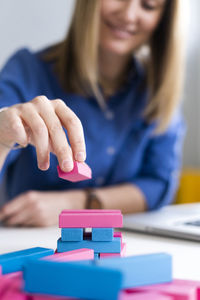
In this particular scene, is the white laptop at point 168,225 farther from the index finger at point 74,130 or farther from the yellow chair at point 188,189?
the yellow chair at point 188,189

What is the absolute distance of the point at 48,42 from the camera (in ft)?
7.00

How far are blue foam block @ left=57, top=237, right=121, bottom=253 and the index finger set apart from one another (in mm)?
134

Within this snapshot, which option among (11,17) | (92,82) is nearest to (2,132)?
(92,82)

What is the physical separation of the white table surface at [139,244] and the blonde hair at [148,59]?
552mm

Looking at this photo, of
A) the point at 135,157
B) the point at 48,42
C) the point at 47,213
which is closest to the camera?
the point at 47,213

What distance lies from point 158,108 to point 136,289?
1.00m

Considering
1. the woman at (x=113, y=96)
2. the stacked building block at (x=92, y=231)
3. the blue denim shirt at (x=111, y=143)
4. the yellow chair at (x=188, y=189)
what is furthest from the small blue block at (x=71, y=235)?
the yellow chair at (x=188, y=189)

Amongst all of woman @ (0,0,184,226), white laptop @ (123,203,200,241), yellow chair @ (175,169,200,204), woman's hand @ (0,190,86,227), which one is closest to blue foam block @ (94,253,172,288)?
white laptop @ (123,203,200,241)

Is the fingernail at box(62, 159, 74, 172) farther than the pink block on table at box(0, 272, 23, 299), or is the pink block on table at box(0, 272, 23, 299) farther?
Result: the fingernail at box(62, 159, 74, 172)

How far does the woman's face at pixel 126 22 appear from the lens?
4.01 ft

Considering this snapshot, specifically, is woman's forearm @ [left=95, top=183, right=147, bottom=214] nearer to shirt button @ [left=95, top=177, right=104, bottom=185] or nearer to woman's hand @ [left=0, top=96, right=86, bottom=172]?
shirt button @ [left=95, top=177, right=104, bottom=185]

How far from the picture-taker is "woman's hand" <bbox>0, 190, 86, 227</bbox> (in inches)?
37.2

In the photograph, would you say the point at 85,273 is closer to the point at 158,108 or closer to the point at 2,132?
the point at 2,132

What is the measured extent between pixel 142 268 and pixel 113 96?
1014 millimetres
